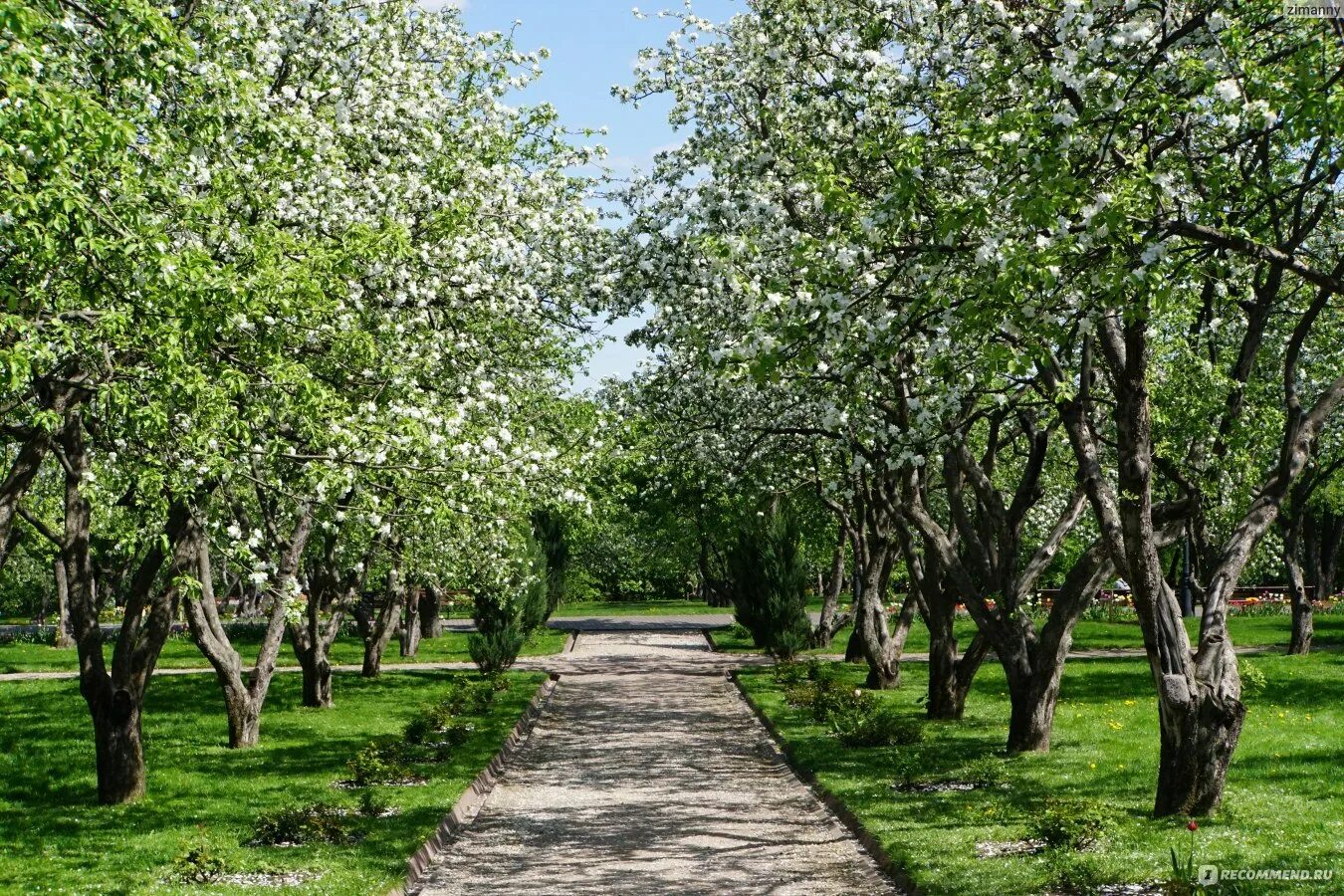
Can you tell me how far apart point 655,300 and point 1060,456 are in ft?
31.5

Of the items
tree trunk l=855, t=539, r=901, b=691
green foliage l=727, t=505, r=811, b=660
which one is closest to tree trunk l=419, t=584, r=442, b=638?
green foliage l=727, t=505, r=811, b=660

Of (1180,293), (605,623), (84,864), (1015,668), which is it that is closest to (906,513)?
(1015,668)

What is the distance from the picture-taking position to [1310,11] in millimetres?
9797

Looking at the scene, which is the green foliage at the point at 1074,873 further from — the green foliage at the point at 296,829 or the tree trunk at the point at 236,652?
the tree trunk at the point at 236,652

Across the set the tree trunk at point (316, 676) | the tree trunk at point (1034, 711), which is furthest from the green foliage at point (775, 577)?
the tree trunk at point (1034, 711)

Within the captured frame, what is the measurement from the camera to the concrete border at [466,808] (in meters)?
11.7

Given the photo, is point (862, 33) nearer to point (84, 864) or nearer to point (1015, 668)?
point (1015, 668)

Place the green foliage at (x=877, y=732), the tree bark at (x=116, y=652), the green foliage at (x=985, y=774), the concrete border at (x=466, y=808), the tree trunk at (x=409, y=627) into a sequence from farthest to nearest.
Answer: the tree trunk at (x=409, y=627)
the green foliage at (x=877, y=732)
the green foliage at (x=985, y=774)
the tree bark at (x=116, y=652)
the concrete border at (x=466, y=808)

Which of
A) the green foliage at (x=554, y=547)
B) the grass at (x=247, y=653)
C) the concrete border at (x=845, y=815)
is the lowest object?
the concrete border at (x=845, y=815)

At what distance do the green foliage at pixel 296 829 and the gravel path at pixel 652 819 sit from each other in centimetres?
108

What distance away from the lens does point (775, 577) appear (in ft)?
114

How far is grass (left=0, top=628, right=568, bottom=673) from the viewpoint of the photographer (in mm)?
34188

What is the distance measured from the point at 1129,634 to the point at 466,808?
31232mm

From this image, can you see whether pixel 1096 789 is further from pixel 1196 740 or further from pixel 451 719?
pixel 451 719
